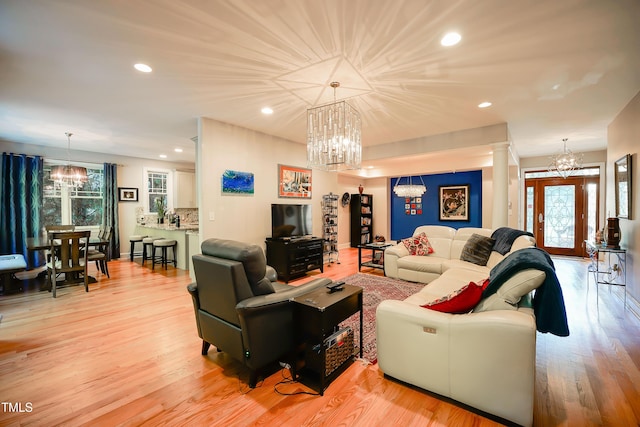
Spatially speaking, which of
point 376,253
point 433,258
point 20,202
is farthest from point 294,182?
point 20,202

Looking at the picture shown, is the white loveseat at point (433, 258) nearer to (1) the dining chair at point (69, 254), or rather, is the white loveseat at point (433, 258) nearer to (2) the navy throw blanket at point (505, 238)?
(2) the navy throw blanket at point (505, 238)

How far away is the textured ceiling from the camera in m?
1.97

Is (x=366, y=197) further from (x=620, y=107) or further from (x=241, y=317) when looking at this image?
(x=241, y=317)

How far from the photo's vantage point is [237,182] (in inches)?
187

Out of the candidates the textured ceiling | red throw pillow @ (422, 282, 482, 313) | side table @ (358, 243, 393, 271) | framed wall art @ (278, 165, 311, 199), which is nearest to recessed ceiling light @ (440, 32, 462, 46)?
the textured ceiling

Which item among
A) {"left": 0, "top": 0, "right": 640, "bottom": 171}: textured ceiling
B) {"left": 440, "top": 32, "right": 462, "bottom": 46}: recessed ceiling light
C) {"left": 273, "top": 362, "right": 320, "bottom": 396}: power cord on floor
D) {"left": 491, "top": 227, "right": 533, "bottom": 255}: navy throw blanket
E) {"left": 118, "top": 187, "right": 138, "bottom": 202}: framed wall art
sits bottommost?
{"left": 273, "top": 362, "right": 320, "bottom": 396}: power cord on floor

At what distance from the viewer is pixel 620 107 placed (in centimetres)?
390

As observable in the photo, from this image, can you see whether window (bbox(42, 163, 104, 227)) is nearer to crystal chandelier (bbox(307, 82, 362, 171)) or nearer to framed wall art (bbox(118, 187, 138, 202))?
framed wall art (bbox(118, 187, 138, 202))

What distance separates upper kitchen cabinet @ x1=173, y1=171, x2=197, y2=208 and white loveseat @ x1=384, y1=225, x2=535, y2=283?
244 inches

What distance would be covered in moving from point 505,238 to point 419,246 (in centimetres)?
135

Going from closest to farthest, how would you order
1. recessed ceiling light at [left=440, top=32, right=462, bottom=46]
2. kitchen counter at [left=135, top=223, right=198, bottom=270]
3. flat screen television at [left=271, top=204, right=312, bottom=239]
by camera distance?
1. recessed ceiling light at [left=440, top=32, right=462, bottom=46]
2. flat screen television at [left=271, top=204, right=312, bottom=239]
3. kitchen counter at [left=135, top=223, right=198, bottom=270]

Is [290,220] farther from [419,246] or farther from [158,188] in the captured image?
[158,188]

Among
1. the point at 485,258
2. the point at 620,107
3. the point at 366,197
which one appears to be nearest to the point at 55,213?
the point at 366,197

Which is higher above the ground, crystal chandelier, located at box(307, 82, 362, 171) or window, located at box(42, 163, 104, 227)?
crystal chandelier, located at box(307, 82, 362, 171)
